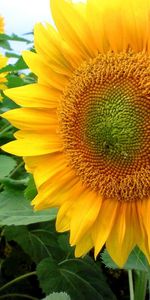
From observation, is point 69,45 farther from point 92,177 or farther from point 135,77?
point 92,177

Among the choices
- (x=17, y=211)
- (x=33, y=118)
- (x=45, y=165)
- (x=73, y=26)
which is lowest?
(x=17, y=211)

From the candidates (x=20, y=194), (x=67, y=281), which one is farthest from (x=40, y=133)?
(x=67, y=281)

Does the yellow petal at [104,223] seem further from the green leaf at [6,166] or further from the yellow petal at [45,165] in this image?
the green leaf at [6,166]

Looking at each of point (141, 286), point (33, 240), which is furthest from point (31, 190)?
point (33, 240)

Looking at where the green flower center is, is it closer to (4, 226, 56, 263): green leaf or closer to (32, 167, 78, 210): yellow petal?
(32, 167, 78, 210): yellow petal

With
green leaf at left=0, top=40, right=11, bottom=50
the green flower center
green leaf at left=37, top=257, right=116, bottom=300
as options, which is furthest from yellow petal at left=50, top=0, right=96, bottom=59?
green leaf at left=0, top=40, right=11, bottom=50

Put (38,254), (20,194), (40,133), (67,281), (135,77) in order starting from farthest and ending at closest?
(38,254) → (67,281) → (20,194) → (40,133) → (135,77)

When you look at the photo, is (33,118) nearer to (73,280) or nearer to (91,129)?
(91,129)
